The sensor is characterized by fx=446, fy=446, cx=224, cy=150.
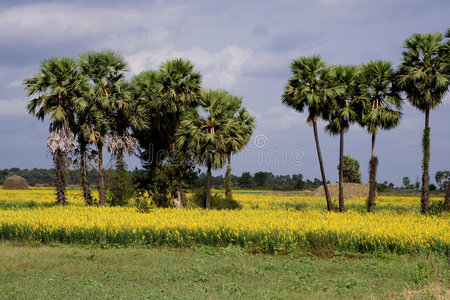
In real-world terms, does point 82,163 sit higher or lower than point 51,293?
higher

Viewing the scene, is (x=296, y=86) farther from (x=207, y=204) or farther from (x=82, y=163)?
(x=82, y=163)

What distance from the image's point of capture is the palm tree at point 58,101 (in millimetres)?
36375

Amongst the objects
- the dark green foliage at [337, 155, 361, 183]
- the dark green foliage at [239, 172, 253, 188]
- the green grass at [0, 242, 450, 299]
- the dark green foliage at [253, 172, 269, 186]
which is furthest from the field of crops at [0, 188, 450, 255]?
the dark green foliage at [253, 172, 269, 186]

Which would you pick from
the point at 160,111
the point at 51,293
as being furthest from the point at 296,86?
the point at 51,293

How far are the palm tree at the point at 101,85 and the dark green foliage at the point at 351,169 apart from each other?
216ft

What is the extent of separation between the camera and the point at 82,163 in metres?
38.1

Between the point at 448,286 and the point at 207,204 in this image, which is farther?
the point at 207,204

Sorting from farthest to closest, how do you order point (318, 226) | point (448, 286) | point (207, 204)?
point (207, 204) → point (318, 226) → point (448, 286)

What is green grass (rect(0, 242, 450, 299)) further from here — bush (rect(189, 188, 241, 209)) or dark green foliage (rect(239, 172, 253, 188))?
dark green foliage (rect(239, 172, 253, 188))

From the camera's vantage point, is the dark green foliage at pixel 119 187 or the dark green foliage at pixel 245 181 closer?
the dark green foliage at pixel 119 187

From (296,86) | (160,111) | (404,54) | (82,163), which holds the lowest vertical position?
(82,163)

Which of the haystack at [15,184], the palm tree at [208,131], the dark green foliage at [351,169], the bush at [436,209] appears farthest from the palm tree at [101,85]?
the dark green foliage at [351,169]

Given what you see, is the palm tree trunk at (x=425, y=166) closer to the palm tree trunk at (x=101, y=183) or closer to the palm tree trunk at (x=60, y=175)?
the palm tree trunk at (x=101, y=183)

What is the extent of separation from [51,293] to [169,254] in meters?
6.72
